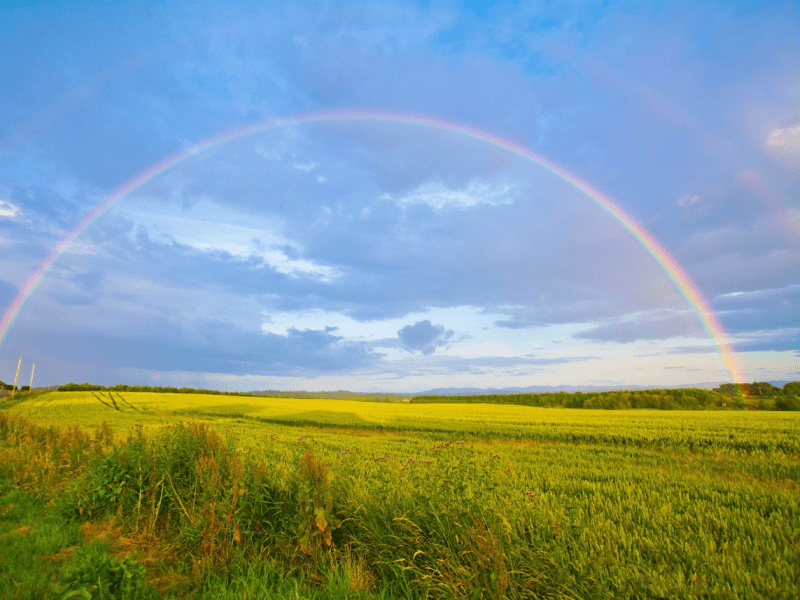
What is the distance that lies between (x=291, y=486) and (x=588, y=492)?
5472 millimetres

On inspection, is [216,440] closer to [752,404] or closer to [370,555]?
[370,555]

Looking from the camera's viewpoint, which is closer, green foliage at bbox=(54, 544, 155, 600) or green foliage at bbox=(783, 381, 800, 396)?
green foliage at bbox=(54, 544, 155, 600)

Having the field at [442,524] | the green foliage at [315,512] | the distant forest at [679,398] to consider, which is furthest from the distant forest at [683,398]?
the green foliage at [315,512]

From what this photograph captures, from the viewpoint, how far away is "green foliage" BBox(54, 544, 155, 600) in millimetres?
3540

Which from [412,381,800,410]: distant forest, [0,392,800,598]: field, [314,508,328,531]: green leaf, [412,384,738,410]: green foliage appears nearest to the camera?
[0,392,800,598]: field

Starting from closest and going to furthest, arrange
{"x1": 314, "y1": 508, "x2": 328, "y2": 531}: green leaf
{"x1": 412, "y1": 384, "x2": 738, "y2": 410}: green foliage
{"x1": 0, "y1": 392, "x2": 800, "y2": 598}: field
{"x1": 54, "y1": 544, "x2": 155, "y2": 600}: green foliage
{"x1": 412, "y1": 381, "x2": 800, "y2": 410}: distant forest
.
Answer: {"x1": 54, "y1": 544, "x2": 155, "y2": 600}: green foliage < {"x1": 0, "y1": 392, "x2": 800, "y2": 598}: field < {"x1": 314, "y1": 508, "x2": 328, "y2": 531}: green leaf < {"x1": 412, "y1": 381, "x2": 800, "y2": 410}: distant forest < {"x1": 412, "y1": 384, "x2": 738, "y2": 410}: green foliage

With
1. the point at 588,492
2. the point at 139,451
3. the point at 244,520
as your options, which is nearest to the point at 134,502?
the point at 139,451

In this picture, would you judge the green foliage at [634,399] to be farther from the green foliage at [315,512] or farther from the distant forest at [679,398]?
the green foliage at [315,512]

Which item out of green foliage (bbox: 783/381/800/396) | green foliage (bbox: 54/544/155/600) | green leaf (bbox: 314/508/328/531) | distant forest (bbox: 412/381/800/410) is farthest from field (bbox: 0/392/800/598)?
green foliage (bbox: 783/381/800/396)

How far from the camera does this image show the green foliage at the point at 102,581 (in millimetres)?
3540

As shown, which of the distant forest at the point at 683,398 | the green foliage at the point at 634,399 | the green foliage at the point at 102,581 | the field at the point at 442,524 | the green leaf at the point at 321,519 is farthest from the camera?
the green foliage at the point at 634,399

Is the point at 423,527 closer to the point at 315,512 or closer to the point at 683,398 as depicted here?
the point at 315,512

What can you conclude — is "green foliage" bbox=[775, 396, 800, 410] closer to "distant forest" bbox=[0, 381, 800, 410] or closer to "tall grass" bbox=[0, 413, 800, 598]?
"distant forest" bbox=[0, 381, 800, 410]

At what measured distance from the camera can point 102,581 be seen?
3.65 metres
